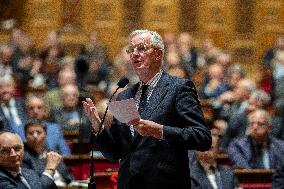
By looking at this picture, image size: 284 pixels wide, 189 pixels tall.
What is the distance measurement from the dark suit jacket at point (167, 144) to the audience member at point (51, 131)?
3.76 m

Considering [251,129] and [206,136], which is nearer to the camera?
[206,136]

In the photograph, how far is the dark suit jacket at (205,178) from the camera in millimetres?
5805

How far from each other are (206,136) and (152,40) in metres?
0.46

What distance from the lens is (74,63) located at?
39.2ft

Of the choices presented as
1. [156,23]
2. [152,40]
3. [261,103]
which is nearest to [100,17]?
[156,23]

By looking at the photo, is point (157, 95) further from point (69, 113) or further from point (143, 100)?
point (69, 113)

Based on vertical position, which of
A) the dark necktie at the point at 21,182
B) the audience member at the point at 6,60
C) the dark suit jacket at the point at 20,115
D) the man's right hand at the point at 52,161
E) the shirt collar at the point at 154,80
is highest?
the audience member at the point at 6,60

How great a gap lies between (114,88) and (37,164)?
4.01m

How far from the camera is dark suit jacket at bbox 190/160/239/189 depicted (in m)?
5.80

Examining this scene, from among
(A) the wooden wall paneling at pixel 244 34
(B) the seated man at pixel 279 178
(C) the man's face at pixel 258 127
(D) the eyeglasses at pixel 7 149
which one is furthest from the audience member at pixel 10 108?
(A) the wooden wall paneling at pixel 244 34

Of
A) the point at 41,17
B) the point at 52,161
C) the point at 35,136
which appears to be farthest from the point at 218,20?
the point at 52,161

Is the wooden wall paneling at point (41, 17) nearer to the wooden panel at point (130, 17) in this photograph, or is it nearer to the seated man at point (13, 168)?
the wooden panel at point (130, 17)

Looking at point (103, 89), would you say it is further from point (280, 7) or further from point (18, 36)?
point (280, 7)

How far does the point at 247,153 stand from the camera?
7125 millimetres
